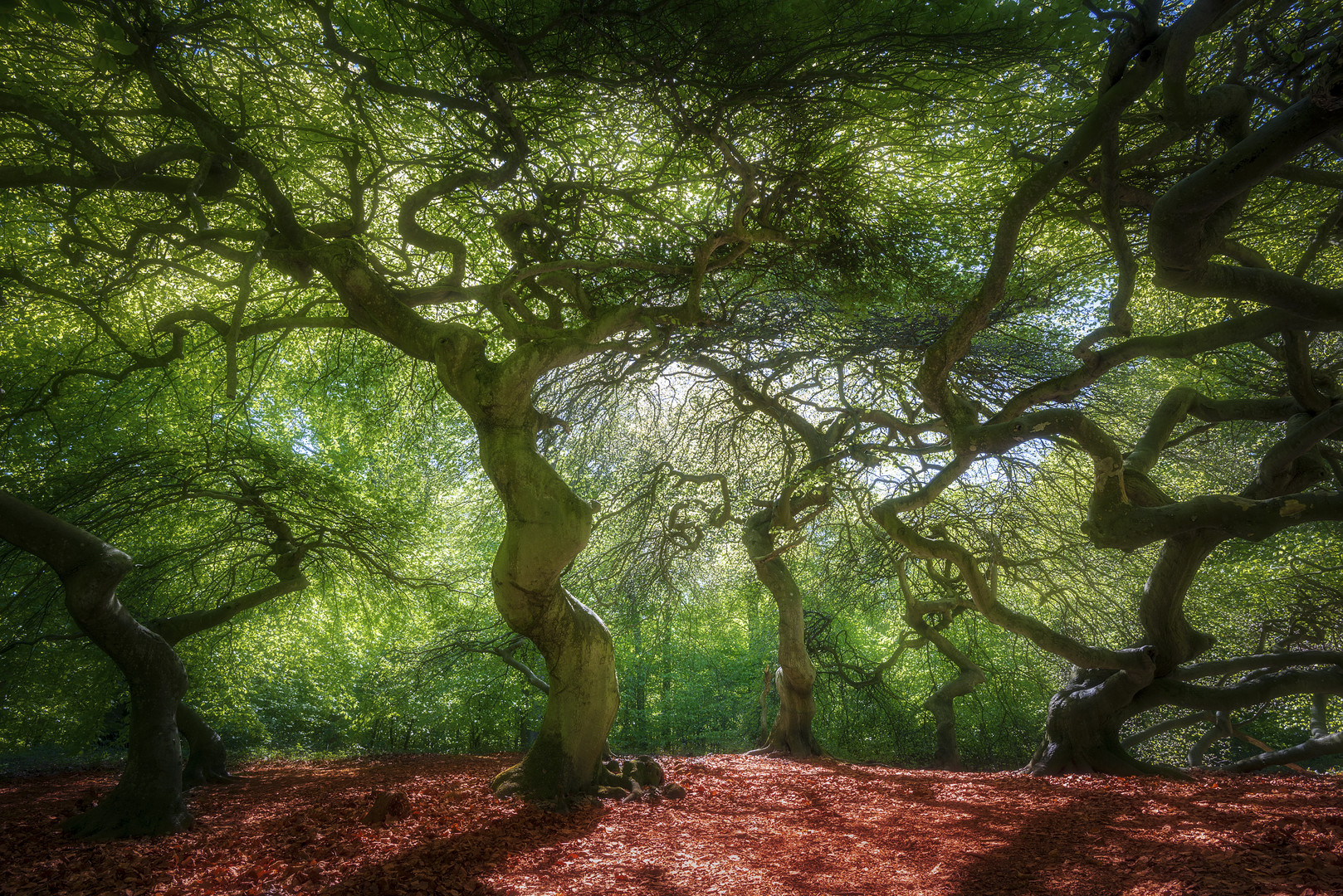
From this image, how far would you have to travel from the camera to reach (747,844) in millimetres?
4395

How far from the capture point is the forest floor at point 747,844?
325cm

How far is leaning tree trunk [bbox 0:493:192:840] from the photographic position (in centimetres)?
488

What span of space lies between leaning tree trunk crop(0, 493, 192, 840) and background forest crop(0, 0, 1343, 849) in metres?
0.04

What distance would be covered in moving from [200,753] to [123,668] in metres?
3.06

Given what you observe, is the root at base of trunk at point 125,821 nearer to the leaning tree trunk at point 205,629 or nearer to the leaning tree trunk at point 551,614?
the leaning tree trunk at point 551,614

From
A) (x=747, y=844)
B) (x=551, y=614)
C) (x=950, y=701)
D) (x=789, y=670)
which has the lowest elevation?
(x=747, y=844)

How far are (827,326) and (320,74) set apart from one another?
585 centimetres

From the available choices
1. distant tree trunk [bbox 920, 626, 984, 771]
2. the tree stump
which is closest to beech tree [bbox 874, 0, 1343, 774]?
distant tree trunk [bbox 920, 626, 984, 771]

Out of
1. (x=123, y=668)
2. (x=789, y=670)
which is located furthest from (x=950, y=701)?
(x=123, y=668)

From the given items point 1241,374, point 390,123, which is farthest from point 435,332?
point 1241,374

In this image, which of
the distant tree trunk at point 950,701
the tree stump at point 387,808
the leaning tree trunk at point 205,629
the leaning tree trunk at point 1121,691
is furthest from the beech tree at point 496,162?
the distant tree trunk at point 950,701

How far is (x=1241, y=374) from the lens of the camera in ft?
28.8

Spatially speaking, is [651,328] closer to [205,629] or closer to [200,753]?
[205,629]

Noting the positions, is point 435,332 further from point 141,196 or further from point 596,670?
point 141,196
